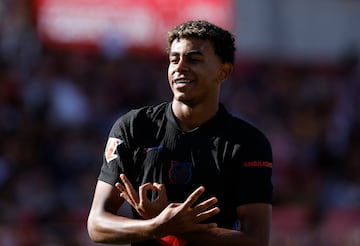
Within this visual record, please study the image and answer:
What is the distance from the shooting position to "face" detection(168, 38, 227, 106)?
20.2ft

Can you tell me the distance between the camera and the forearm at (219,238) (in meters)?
5.92

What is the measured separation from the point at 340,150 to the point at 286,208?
2301 mm

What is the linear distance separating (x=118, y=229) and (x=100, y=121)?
26.6 feet

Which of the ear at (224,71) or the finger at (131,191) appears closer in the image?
the finger at (131,191)

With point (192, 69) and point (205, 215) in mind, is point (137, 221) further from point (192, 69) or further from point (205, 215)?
point (192, 69)

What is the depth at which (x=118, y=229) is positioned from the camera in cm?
596

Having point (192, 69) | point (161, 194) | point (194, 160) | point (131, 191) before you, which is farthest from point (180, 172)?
point (192, 69)

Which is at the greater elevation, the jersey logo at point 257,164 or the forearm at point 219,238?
the jersey logo at point 257,164

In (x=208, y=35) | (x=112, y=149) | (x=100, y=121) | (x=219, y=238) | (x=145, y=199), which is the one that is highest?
(x=208, y=35)

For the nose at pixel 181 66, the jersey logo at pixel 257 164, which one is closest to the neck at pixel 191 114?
the nose at pixel 181 66

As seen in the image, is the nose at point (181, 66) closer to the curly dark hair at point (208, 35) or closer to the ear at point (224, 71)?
the curly dark hair at point (208, 35)

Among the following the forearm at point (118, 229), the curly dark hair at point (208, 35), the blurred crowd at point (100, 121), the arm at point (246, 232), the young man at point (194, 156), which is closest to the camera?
the forearm at point (118, 229)

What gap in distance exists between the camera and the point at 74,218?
476 inches

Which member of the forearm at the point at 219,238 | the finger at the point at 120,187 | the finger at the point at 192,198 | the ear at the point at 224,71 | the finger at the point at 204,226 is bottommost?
the forearm at the point at 219,238
